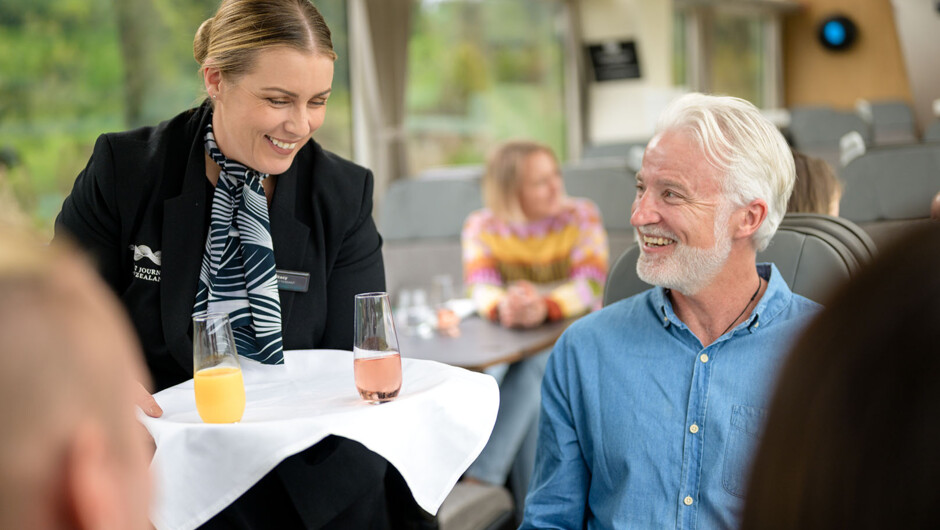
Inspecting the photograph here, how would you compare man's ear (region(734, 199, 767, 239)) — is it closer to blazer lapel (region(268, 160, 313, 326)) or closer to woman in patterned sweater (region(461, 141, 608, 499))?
blazer lapel (region(268, 160, 313, 326))

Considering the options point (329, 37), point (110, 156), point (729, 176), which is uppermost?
point (329, 37)

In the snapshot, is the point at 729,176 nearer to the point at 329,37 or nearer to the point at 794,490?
the point at 329,37

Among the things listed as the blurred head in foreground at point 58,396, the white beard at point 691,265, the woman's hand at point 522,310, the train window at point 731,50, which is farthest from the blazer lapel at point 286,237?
the train window at point 731,50

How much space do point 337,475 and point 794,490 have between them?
47.5 inches

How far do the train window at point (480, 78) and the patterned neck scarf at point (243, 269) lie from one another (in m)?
4.51

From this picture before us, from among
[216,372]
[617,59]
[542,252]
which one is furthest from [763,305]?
[617,59]

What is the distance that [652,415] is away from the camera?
1.59 meters

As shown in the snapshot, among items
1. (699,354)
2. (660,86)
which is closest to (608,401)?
(699,354)

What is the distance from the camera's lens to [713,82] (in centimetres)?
1180

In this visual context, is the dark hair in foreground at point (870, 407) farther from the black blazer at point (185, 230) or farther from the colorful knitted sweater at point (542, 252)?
the colorful knitted sweater at point (542, 252)

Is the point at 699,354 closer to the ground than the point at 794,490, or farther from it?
closer to the ground

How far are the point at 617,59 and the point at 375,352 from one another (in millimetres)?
8384

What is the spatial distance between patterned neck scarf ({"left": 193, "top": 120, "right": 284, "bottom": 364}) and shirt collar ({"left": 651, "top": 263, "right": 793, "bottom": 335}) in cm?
72

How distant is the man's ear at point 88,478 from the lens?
0.40 m
